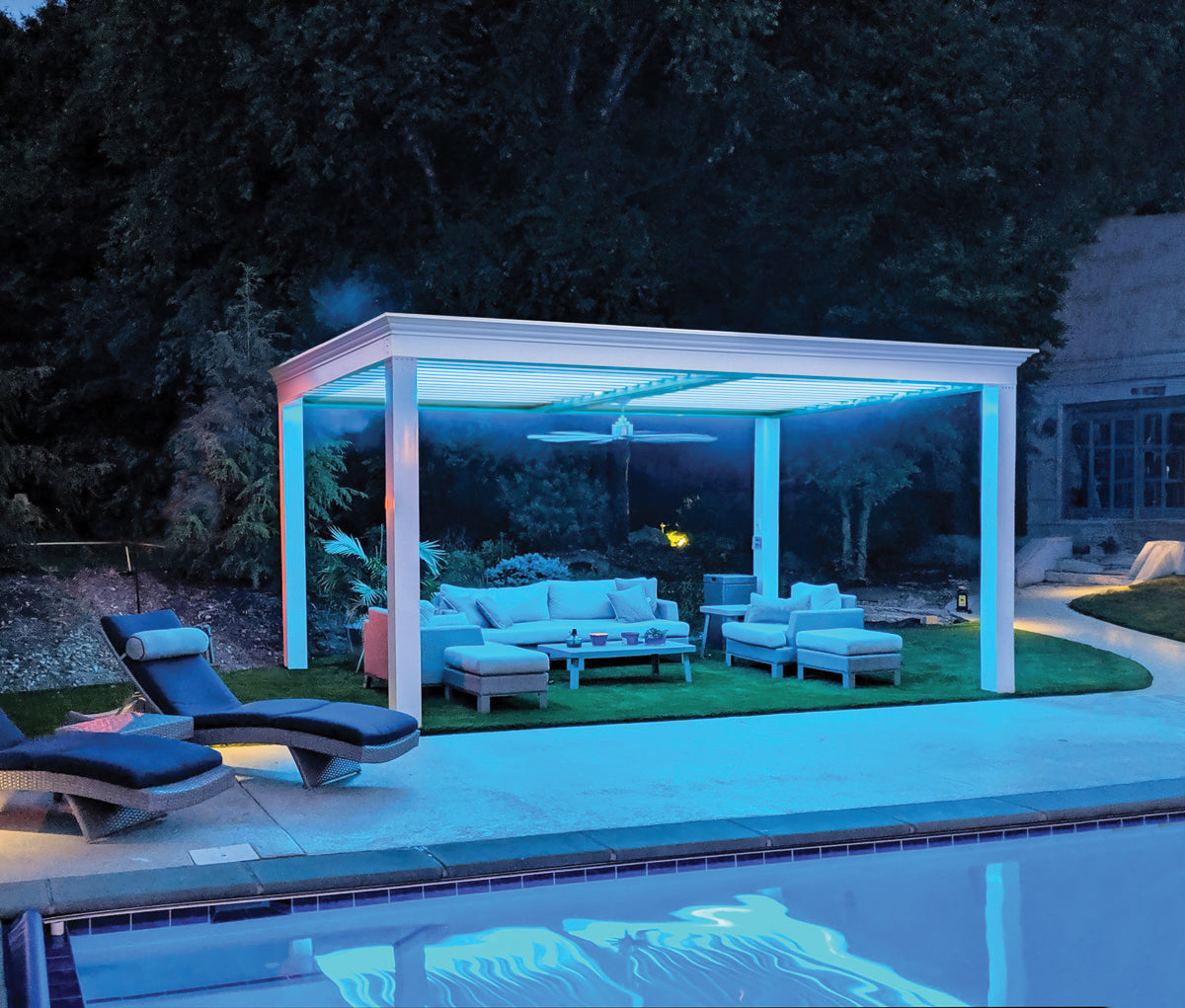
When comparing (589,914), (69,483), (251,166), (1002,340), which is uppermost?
(251,166)

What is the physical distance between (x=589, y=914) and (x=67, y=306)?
1708 cm

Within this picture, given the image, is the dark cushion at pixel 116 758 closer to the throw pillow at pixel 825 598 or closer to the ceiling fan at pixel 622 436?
the ceiling fan at pixel 622 436

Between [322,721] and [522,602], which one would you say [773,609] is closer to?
[522,602]

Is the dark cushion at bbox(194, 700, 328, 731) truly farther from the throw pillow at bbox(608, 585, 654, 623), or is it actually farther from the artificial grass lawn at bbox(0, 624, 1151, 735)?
the throw pillow at bbox(608, 585, 654, 623)

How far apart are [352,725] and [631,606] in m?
6.45

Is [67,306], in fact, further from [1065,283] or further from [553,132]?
[1065,283]

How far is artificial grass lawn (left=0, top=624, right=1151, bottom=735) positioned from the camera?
32.6ft

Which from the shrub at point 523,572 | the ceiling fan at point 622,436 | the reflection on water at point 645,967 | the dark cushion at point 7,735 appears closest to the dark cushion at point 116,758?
the dark cushion at point 7,735

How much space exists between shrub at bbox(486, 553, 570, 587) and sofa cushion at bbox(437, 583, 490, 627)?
206 inches

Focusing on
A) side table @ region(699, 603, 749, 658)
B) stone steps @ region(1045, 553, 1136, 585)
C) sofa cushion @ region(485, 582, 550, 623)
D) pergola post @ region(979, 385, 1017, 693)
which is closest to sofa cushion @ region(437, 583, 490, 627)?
sofa cushion @ region(485, 582, 550, 623)

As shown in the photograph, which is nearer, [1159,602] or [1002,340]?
[1159,602]

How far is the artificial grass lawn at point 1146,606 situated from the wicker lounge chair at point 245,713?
1132cm

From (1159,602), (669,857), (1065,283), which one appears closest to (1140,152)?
(1065,283)

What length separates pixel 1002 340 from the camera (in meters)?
19.7
